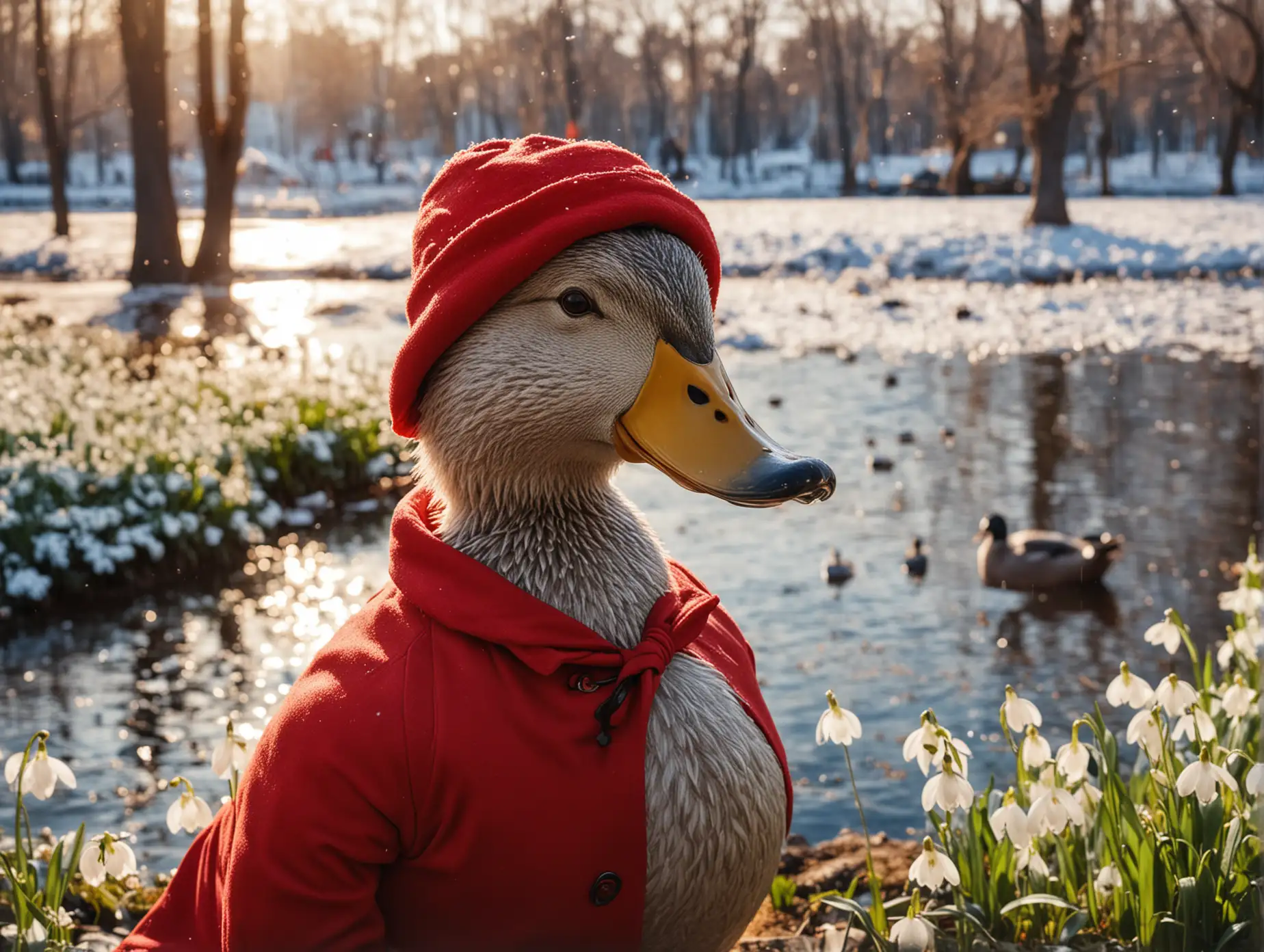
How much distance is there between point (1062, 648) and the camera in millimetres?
5152

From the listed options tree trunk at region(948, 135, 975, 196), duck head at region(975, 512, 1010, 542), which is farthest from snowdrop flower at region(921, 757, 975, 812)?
tree trunk at region(948, 135, 975, 196)

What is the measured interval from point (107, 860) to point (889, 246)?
19.2 m

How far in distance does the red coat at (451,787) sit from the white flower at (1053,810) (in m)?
0.81

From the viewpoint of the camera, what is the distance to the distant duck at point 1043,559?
5707 mm

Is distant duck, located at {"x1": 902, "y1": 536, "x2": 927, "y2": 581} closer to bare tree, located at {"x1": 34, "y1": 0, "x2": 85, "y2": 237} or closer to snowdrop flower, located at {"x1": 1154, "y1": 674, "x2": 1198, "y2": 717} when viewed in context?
snowdrop flower, located at {"x1": 1154, "y1": 674, "x2": 1198, "y2": 717}

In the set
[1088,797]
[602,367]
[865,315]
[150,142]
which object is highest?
[150,142]

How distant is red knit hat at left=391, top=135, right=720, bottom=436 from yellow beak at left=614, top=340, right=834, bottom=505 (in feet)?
0.60

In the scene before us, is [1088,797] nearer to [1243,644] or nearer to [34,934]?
[1243,644]

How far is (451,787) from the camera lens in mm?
1628

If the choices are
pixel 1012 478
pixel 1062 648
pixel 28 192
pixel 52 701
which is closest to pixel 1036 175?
pixel 1012 478

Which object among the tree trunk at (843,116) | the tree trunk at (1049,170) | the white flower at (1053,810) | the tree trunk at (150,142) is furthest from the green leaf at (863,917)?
the tree trunk at (843,116)

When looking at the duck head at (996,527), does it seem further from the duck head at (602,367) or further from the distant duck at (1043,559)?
the duck head at (602,367)

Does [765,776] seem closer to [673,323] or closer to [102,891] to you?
[673,323]

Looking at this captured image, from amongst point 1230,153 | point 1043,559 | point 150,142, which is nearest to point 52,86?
point 150,142
